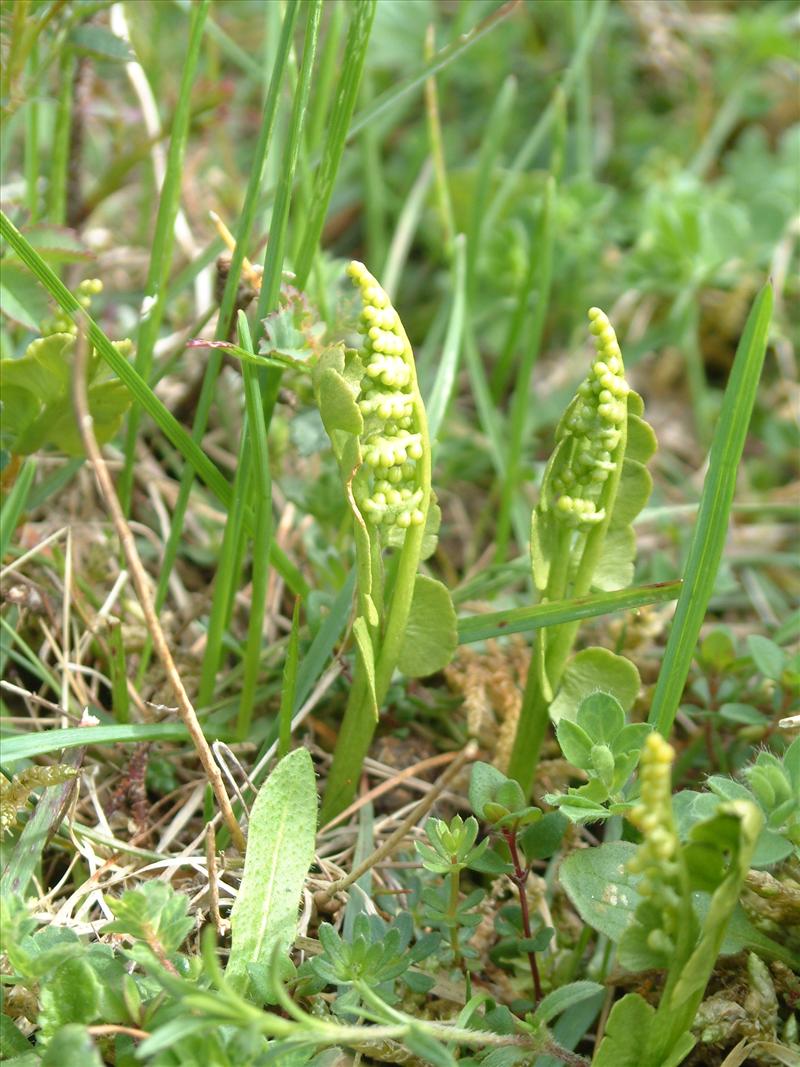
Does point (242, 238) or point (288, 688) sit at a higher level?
point (242, 238)

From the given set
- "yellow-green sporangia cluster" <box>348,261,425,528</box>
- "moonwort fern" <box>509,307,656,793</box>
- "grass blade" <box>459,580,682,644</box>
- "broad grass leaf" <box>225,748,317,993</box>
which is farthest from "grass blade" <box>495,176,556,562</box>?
"broad grass leaf" <box>225,748,317,993</box>

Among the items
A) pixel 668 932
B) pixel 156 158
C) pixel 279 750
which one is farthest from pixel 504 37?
pixel 668 932

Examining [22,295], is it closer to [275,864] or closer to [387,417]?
[387,417]

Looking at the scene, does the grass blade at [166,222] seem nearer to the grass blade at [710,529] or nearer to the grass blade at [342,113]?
the grass blade at [342,113]

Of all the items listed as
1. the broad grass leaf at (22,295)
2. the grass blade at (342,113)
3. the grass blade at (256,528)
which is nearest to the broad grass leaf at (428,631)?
the grass blade at (256,528)

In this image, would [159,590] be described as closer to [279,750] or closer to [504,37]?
[279,750]

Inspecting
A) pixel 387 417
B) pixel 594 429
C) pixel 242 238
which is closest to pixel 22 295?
pixel 242 238
